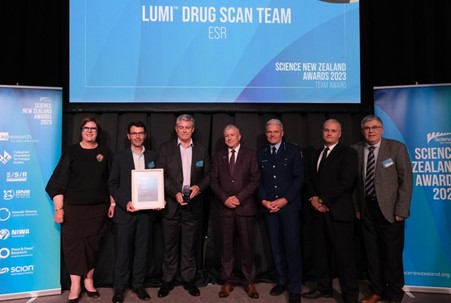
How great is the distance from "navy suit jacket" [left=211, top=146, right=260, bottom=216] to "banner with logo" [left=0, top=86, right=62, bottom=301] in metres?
1.62

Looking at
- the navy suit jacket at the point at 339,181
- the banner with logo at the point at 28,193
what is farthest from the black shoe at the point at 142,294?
the navy suit jacket at the point at 339,181

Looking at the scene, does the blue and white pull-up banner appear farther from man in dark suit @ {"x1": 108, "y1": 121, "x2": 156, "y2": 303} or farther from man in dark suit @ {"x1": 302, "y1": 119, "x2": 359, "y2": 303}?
man in dark suit @ {"x1": 302, "y1": 119, "x2": 359, "y2": 303}

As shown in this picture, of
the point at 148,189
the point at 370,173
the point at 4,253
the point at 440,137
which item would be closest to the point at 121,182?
the point at 148,189

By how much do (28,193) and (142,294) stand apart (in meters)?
1.43

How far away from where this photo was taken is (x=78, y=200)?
2812 millimetres

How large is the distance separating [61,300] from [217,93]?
97.5 inches

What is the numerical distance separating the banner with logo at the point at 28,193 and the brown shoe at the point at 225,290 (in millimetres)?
1573

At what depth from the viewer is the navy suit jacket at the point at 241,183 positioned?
2875 millimetres

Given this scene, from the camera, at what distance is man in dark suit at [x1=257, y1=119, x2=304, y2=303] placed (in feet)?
9.24

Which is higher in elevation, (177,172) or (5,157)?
(5,157)

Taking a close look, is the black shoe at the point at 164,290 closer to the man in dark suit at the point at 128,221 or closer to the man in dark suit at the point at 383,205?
the man in dark suit at the point at 128,221

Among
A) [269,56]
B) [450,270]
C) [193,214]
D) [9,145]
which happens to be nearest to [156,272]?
[193,214]

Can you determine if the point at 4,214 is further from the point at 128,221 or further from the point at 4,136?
the point at 128,221

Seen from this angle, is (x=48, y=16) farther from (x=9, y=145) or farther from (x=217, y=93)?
(x=217, y=93)
